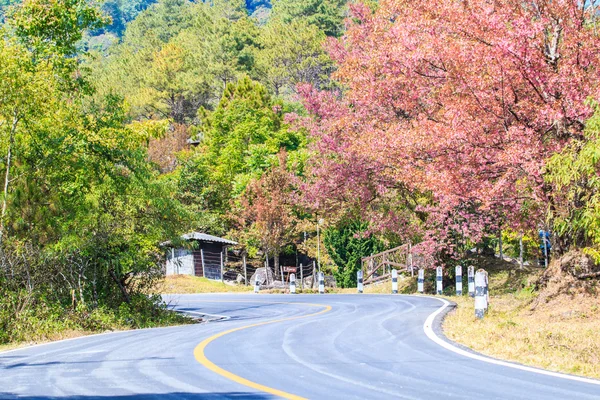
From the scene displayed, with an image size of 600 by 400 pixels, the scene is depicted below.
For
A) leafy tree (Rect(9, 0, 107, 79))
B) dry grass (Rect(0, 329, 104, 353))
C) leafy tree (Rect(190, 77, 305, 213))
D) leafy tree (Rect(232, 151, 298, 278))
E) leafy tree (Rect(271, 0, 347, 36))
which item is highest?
leafy tree (Rect(271, 0, 347, 36))

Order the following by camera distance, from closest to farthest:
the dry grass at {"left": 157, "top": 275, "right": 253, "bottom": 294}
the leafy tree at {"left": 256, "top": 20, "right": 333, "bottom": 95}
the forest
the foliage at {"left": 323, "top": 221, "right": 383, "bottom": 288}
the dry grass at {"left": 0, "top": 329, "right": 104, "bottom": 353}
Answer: the dry grass at {"left": 0, "top": 329, "right": 104, "bottom": 353} → the forest → the dry grass at {"left": 157, "top": 275, "right": 253, "bottom": 294} → the foliage at {"left": 323, "top": 221, "right": 383, "bottom": 288} → the leafy tree at {"left": 256, "top": 20, "right": 333, "bottom": 95}

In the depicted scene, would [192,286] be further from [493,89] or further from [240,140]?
[493,89]

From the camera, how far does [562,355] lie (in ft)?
30.2

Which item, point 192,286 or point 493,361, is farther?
point 192,286

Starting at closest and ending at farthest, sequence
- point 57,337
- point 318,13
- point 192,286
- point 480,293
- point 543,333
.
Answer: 1. point 543,333
2. point 480,293
3. point 57,337
4. point 192,286
5. point 318,13

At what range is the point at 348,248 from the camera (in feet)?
151

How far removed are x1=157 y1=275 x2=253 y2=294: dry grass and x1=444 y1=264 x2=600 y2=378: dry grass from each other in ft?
78.5

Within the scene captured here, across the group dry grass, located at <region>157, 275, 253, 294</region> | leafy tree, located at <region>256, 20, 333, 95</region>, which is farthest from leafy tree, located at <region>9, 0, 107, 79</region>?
leafy tree, located at <region>256, 20, 333, 95</region>

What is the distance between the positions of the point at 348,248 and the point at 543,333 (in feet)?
113

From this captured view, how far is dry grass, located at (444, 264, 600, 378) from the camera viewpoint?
8938 mm

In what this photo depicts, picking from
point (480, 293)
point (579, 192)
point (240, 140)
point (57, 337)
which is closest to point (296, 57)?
point (240, 140)

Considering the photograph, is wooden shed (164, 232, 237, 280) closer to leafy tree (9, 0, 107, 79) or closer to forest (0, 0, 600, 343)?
forest (0, 0, 600, 343)

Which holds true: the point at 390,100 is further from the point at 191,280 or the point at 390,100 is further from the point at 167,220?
the point at 191,280

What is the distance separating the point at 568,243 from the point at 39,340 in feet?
38.8
